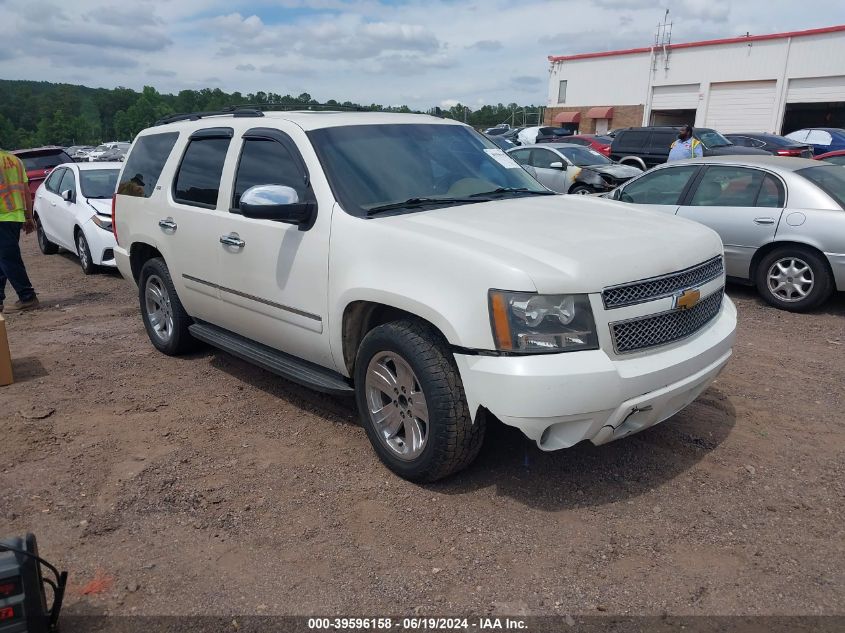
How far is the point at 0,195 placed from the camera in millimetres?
7438

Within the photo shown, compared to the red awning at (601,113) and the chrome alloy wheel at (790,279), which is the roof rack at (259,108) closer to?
the chrome alloy wheel at (790,279)

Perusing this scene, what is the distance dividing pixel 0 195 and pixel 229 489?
553 centimetres

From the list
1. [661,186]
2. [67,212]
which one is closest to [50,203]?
[67,212]

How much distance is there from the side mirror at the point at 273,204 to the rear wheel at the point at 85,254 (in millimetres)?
6954

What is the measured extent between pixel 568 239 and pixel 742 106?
140ft

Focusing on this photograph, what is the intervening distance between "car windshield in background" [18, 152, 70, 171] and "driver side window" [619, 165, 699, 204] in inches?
602

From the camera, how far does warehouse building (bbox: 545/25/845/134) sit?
36.6 meters

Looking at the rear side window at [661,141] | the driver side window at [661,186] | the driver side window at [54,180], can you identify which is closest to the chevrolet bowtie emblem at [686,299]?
the driver side window at [661,186]

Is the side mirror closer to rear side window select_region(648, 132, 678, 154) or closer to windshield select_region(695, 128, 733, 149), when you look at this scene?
rear side window select_region(648, 132, 678, 154)

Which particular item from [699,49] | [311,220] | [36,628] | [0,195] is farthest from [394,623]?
[699,49]

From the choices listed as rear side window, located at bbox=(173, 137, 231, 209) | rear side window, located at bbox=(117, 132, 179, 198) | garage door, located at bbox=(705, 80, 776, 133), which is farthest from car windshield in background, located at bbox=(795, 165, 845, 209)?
garage door, located at bbox=(705, 80, 776, 133)

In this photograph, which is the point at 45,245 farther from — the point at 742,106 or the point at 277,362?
the point at 742,106

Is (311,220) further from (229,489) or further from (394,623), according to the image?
(394,623)

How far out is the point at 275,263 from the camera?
4262 millimetres
